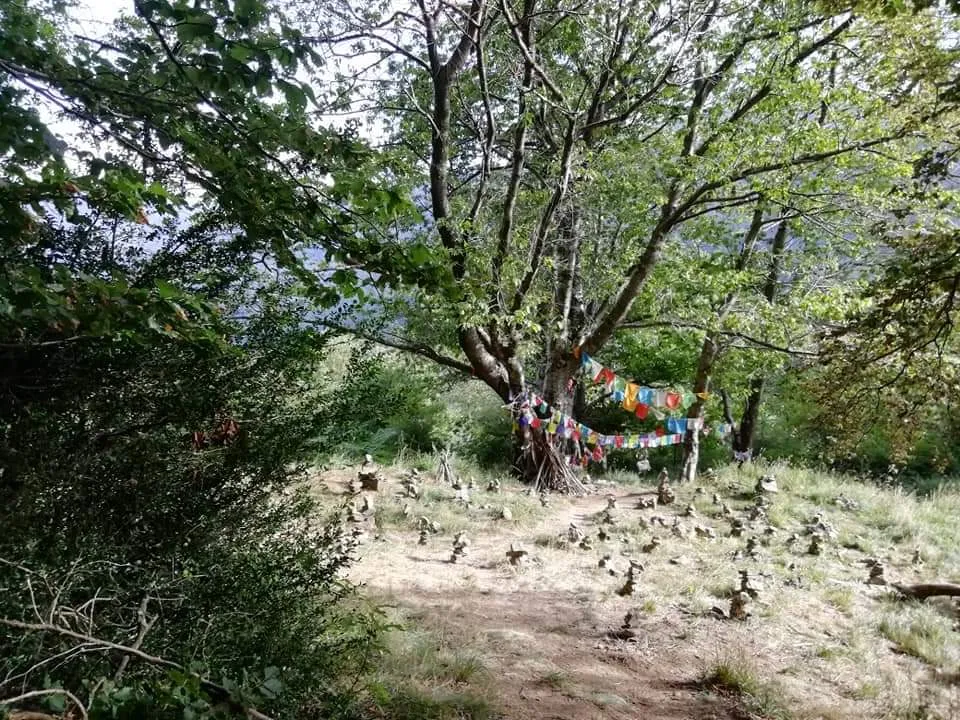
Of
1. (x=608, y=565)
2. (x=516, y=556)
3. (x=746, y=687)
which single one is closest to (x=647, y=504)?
(x=608, y=565)

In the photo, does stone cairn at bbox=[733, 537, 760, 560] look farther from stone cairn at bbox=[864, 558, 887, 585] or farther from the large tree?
the large tree

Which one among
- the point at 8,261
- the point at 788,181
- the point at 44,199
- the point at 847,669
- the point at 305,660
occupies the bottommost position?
the point at 847,669

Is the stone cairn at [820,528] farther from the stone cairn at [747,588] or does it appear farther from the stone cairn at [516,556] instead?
the stone cairn at [516,556]

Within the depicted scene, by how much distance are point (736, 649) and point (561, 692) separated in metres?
1.43

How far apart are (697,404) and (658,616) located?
313 inches

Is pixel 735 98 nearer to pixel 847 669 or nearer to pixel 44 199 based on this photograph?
pixel 847 669

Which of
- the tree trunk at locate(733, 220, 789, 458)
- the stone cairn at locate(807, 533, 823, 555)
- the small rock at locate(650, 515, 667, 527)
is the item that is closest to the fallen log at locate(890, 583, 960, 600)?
the stone cairn at locate(807, 533, 823, 555)

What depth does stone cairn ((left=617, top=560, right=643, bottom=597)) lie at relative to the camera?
16.7 ft

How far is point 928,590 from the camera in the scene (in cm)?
522

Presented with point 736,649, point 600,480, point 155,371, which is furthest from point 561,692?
point 600,480

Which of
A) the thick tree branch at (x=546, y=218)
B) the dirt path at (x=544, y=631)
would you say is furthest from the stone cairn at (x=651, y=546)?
the thick tree branch at (x=546, y=218)

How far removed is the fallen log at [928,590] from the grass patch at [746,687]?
100 inches

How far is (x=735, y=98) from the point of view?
319 inches

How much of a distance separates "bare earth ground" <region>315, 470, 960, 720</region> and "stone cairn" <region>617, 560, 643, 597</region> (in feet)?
0.24
